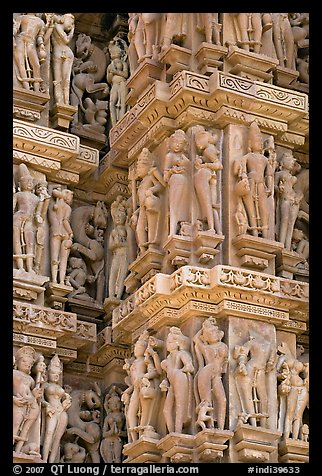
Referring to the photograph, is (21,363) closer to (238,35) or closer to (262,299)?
(262,299)

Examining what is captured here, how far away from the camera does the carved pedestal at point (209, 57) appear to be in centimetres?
1580

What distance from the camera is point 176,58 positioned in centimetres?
1588

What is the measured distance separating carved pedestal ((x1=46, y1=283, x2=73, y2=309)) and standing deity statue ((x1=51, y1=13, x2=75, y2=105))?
1807mm

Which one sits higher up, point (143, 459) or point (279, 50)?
point (279, 50)

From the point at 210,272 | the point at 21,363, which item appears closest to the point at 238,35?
the point at 210,272

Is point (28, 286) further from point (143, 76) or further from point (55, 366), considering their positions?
point (143, 76)

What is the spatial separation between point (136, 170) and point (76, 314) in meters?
1.37

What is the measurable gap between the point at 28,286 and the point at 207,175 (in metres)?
1.81

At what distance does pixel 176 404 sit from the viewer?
47.7 feet

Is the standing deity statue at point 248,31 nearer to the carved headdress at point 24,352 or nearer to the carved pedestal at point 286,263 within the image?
the carved pedestal at point 286,263

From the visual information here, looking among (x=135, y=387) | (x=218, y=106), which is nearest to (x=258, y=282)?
(x=135, y=387)

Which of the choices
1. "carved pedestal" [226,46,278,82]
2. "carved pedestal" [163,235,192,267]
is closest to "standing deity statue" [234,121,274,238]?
"carved pedestal" [163,235,192,267]
